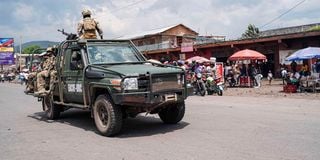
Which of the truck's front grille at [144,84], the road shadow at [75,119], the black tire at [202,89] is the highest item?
the truck's front grille at [144,84]

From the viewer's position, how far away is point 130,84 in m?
7.60

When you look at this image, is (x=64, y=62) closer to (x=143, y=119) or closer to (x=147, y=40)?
(x=143, y=119)

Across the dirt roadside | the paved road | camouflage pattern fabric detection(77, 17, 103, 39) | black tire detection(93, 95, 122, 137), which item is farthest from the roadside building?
black tire detection(93, 95, 122, 137)

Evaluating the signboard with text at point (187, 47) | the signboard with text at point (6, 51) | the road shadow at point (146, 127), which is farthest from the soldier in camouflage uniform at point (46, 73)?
the signboard with text at point (6, 51)

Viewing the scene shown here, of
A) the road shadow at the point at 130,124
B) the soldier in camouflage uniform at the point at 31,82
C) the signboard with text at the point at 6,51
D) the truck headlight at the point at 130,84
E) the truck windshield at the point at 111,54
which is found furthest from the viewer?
the signboard with text at the point at 6,51

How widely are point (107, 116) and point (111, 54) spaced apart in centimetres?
178

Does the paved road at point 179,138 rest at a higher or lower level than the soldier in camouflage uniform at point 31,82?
lower

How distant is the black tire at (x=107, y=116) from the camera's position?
25.5 feet

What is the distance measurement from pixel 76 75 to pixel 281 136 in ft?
15.7

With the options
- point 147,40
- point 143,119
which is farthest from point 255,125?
point 147,40

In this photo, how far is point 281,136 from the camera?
7438 mm

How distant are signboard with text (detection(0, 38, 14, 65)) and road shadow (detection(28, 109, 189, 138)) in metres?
61.3

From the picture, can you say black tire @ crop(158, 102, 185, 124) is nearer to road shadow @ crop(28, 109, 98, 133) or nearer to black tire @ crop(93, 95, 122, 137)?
black tire @ crop(93, 95, 122, 137)

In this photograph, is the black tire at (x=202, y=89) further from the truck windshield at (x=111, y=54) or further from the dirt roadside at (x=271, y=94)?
the truck windshield at (x=111, y=54)
